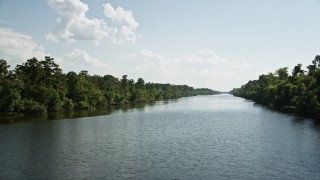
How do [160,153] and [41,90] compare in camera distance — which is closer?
[160,153]

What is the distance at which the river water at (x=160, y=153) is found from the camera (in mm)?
30047

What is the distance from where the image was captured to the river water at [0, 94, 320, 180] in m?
30.0

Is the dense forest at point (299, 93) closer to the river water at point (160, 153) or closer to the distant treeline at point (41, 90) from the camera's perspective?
the river water at point (160, 153)

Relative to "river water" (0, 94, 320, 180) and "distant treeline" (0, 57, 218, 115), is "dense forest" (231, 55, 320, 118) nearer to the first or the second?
"river water" (0, 94, 320, 180)

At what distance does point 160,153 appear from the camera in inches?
1501

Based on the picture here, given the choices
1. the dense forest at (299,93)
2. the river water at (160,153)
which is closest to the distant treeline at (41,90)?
the river water at (160,153)

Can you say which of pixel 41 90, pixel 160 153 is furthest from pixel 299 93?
pixel 41 90

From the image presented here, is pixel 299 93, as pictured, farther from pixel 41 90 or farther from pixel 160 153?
pixel 41 90

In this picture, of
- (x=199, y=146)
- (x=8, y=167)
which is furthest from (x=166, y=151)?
(x=8, y=167)

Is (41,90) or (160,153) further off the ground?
(41,90)

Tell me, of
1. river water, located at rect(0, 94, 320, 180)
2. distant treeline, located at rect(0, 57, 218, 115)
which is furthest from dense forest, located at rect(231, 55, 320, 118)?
distant treeline, located at rect(0, 57, 218, 115)

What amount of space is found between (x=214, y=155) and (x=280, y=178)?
376 inches

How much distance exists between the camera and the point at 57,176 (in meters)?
29.0

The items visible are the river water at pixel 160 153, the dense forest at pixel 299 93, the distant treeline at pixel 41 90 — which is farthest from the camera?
the distant treeline at pixel 41 90
